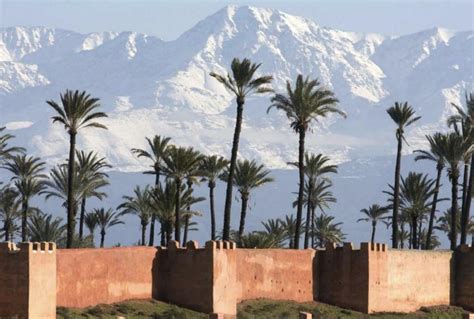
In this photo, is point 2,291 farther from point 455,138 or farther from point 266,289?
point 455,138

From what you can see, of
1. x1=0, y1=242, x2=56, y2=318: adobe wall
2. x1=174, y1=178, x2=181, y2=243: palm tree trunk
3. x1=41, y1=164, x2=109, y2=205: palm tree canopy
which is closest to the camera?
x1=0, y1=242, x2=56, y2=318: adobe wall

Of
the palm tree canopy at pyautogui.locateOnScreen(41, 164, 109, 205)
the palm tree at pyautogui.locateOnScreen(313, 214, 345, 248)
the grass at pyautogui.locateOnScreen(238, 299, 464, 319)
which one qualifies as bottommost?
the grass at pyautogui.locateOnScreen(238, 299, 464, 319)

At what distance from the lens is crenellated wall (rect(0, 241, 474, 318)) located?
54.4 meters

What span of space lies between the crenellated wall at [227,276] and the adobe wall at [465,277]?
0.05 metres

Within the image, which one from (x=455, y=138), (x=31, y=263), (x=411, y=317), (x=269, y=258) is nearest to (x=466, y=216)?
(x=455, y=138)

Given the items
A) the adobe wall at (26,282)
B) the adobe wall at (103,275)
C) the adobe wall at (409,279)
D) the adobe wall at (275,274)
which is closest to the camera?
the adobe wall at (26,282)

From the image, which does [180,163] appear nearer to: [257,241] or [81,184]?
[257,241]

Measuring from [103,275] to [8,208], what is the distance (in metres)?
34.2

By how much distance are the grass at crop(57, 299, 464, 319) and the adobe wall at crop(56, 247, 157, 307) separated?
440mm

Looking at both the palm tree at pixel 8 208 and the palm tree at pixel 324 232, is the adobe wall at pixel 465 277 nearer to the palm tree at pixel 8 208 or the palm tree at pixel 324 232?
the palm tree at pixel 8 208

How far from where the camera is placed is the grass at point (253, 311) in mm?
58231

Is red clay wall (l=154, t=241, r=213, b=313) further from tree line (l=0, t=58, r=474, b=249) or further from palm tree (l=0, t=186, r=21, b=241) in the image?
palm tree (l=0, t=186, r=21, b=241)

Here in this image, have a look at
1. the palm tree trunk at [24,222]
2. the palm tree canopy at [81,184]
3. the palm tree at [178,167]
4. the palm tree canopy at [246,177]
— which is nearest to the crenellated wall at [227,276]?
the palm tree at [178,167]

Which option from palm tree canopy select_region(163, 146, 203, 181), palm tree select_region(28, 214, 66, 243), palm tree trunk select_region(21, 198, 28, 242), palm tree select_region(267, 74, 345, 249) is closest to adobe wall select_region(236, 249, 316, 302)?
palm tree canopy select_region(163, 146, 203, 181)
